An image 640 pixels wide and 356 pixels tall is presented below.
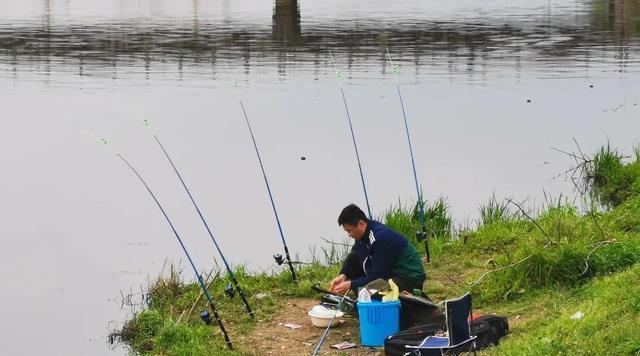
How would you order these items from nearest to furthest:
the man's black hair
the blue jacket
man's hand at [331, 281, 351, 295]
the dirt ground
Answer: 1. the man's black hair
2. the blue jacket
3. the dirt ground
4. man's hand at [331, 281, 351, 295]

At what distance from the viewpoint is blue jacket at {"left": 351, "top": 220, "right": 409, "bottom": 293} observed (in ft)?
31.2

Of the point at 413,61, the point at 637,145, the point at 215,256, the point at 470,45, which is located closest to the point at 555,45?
the point at 470,45

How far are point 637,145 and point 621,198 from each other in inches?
215

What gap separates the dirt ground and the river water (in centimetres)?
219

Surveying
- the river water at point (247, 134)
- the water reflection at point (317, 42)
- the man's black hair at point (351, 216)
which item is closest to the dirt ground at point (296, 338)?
the man's black hair at point (351, 216)

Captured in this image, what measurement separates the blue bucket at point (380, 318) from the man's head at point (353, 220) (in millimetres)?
601

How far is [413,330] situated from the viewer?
8766mm

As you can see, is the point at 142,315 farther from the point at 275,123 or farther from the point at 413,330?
the point at 275,123

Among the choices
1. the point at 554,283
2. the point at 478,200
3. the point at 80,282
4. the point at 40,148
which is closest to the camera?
the point at 554,283

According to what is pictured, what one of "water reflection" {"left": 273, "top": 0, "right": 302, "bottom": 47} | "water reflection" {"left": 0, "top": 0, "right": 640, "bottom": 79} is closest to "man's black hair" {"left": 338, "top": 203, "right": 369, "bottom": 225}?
"water reflection" {"left": 0, "top": 0, "right": 640, "bottom": 79}

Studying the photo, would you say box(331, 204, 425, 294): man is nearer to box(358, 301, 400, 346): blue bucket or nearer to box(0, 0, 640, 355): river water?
box(358, 301, 400, 346): blue bucket

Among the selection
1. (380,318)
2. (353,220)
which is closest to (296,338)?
(380,318)

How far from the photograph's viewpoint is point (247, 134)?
84.0 feet

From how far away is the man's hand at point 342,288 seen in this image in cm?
990
